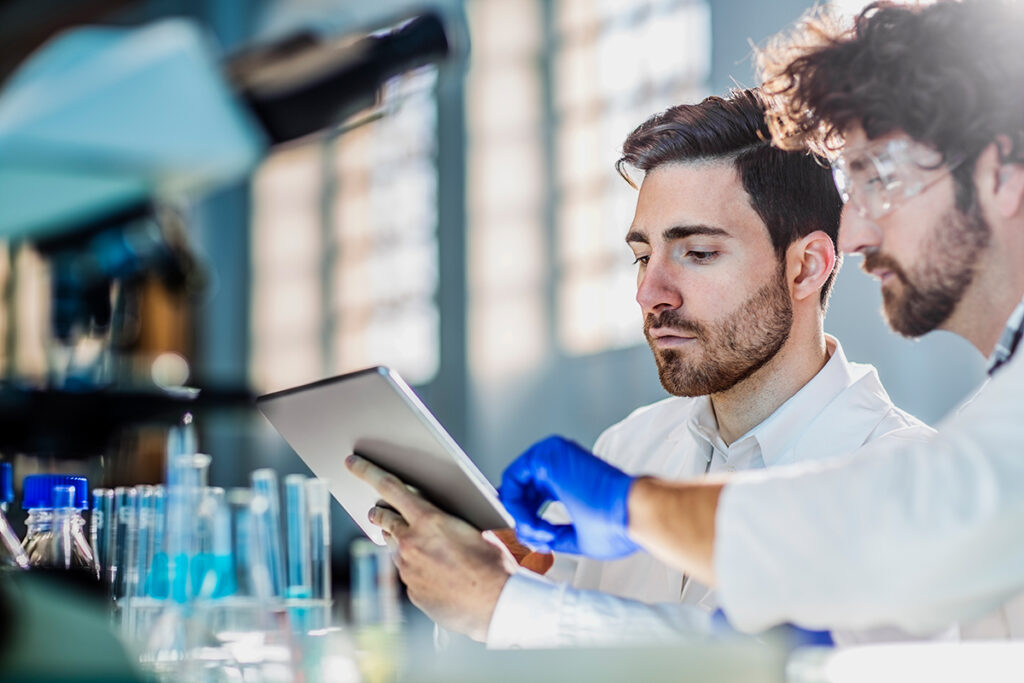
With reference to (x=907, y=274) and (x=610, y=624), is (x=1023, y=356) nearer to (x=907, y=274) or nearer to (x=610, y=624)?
(x=907, y=274)

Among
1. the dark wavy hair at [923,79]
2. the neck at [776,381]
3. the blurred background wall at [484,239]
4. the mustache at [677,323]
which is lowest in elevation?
the neck at [776,381]

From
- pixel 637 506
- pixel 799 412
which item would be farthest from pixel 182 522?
pixel 799 412

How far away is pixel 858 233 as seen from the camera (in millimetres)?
1312

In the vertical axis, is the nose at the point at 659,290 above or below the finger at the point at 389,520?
above

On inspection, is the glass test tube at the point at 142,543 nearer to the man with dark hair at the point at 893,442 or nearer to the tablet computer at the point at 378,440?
the tablet computer at the point at 378,440

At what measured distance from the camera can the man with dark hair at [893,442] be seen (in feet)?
3.01

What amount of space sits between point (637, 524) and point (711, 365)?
0.64m

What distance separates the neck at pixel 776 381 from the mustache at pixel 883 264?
39 cm

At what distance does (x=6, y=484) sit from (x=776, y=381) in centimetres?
112

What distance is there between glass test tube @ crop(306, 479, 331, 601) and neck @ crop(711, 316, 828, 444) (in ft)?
2.24

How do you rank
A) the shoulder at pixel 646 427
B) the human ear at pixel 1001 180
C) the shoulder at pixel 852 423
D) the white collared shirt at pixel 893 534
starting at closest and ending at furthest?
the white collared shirt at pixel 893 534 < the human ear at pixel 1001 180 < the shoulder at pixel 852 423 < the shoulder at pixel 646 427

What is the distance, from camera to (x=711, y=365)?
5.53 ft

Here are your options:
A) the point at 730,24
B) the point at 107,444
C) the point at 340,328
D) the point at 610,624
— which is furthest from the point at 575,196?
the point at 610,624

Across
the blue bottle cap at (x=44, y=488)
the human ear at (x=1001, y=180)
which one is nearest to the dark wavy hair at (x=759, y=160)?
the human ear at (x=1001, y=180)
